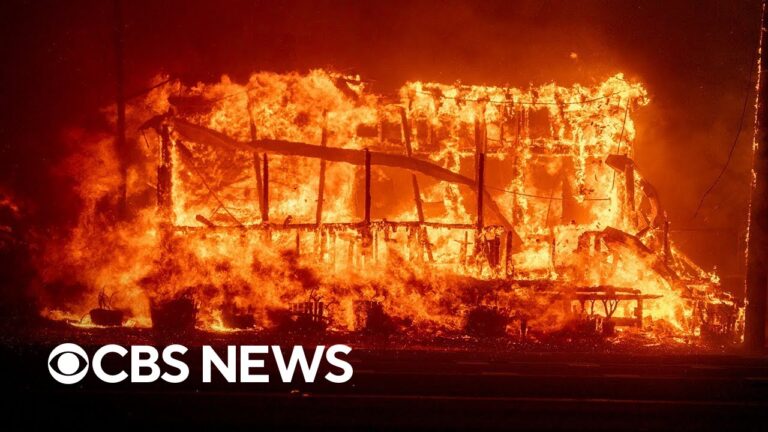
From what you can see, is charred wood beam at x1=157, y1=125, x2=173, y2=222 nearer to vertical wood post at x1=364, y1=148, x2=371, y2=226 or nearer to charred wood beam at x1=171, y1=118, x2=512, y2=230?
charred wood beam at x1=171, y1=118, x2=512, y2=230

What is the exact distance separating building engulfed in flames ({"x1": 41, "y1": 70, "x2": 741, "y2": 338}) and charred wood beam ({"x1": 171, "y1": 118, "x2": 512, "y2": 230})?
4cm

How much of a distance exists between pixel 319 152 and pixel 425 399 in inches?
454

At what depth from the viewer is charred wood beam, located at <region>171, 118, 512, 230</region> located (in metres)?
18.7

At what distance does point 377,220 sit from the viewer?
20.4 metres

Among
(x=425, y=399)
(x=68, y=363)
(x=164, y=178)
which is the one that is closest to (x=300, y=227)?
(x=164, y=178)

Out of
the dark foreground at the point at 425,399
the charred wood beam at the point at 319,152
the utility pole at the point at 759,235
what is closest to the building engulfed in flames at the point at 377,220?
the charred wood beam at the point at 319,152

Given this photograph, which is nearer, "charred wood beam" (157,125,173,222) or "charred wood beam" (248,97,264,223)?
"charred wood beam" (157,125,173,222)

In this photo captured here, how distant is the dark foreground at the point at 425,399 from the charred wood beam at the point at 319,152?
26.6ft

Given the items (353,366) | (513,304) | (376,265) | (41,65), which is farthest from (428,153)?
(41,65)

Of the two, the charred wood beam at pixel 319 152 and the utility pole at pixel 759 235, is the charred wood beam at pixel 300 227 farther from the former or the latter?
the utility pole at pixel 759 235

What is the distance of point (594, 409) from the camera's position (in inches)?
341

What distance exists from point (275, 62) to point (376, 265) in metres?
10.2

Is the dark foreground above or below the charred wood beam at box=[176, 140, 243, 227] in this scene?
below

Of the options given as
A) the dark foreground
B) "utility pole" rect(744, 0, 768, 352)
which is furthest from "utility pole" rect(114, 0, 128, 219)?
"utility pole" rect(744, 0, 768, 352)
